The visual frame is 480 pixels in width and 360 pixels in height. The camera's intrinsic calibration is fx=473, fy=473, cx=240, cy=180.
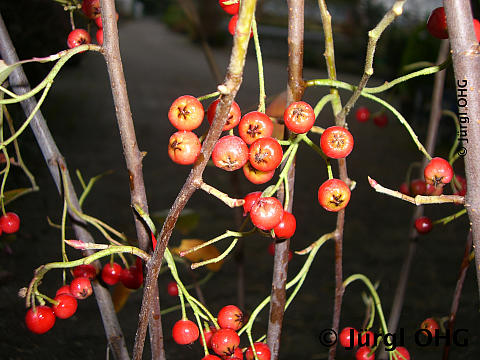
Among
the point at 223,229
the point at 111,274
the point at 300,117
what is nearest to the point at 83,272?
the point at 111,274

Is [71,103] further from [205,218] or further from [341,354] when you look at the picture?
[341,354]

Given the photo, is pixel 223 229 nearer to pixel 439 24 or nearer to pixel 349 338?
pixel 349 338

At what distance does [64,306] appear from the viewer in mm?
409

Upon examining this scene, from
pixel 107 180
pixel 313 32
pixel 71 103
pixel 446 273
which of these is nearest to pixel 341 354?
pixel 446 273

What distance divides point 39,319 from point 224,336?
0.15 m

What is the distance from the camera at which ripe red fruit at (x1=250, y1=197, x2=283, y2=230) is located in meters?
0.32

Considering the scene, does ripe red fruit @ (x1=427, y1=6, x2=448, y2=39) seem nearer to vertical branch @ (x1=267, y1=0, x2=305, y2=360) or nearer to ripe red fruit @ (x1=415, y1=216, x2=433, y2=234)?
vertical branch @ (x1=267, y1=0, x2=305, y2=360)

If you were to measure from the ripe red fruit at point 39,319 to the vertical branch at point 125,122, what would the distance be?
0.28ft

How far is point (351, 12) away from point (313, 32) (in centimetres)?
73

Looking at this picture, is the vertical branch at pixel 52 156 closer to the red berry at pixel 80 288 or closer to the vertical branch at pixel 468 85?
the red berry at pixel 80 288

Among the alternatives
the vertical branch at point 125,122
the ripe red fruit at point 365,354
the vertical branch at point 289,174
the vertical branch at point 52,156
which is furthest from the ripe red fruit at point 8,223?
the ripe red fruit at point 365,354

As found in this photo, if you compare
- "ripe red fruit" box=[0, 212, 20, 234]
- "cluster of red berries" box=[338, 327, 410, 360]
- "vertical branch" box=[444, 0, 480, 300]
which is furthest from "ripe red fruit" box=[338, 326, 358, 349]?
"ripe red fruit" box=[0, 212, 20, 234]

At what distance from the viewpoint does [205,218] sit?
1.56 meters

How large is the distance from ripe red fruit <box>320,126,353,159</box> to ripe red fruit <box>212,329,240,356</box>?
0.16 metres
